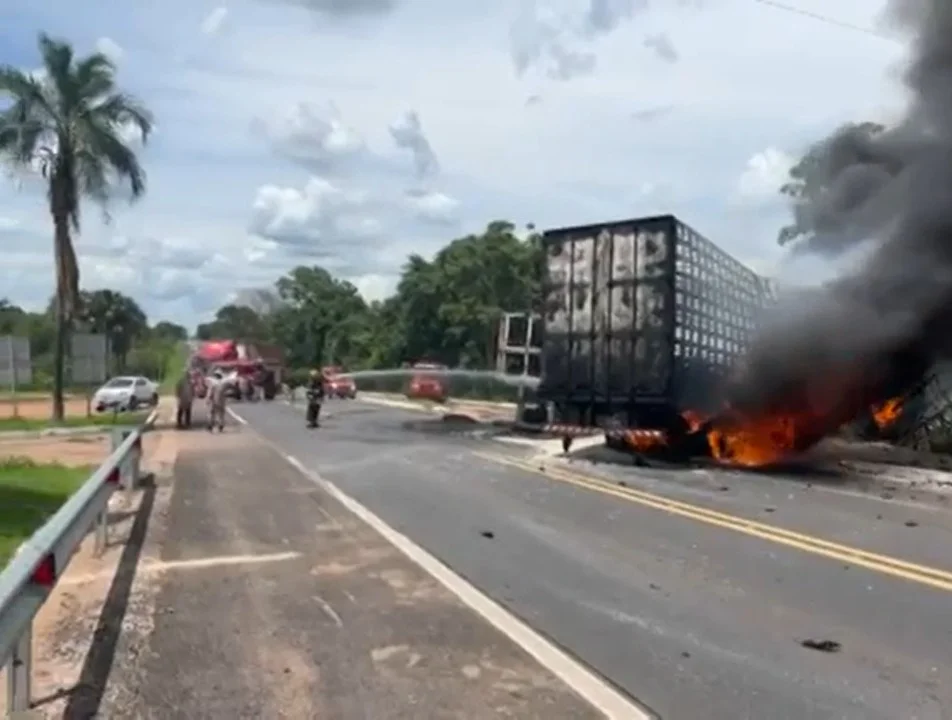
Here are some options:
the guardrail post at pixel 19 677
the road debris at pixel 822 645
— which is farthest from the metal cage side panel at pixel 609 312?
the guardrail post at pixel 19 677

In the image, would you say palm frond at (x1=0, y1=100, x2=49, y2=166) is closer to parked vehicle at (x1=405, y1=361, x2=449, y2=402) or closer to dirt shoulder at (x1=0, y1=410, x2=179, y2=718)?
dirt shoulder at (x1=0, y1=410, x2=179, y2=718)

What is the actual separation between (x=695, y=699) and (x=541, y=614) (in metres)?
2.01

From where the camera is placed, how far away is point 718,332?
775 inches

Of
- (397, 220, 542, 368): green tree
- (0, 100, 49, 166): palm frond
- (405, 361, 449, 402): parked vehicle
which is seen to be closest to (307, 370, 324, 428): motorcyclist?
(0, 100, 49, 166): palm frond

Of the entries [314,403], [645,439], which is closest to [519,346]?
[314,403]

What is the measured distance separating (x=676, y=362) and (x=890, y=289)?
317 centimetres

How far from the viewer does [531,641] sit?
6.86 m

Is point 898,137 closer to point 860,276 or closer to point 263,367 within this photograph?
point 860,276

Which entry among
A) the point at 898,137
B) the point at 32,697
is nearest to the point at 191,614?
the point at 32,697

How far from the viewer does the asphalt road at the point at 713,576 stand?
596 cm

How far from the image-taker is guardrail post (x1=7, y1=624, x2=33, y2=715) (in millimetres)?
4930

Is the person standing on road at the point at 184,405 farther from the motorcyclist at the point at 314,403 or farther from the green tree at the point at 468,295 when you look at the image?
the green tree at the point at 468,295

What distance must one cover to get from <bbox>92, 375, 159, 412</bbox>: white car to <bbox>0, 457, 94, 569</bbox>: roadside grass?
24.0 m

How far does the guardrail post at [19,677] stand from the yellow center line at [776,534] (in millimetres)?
5803
